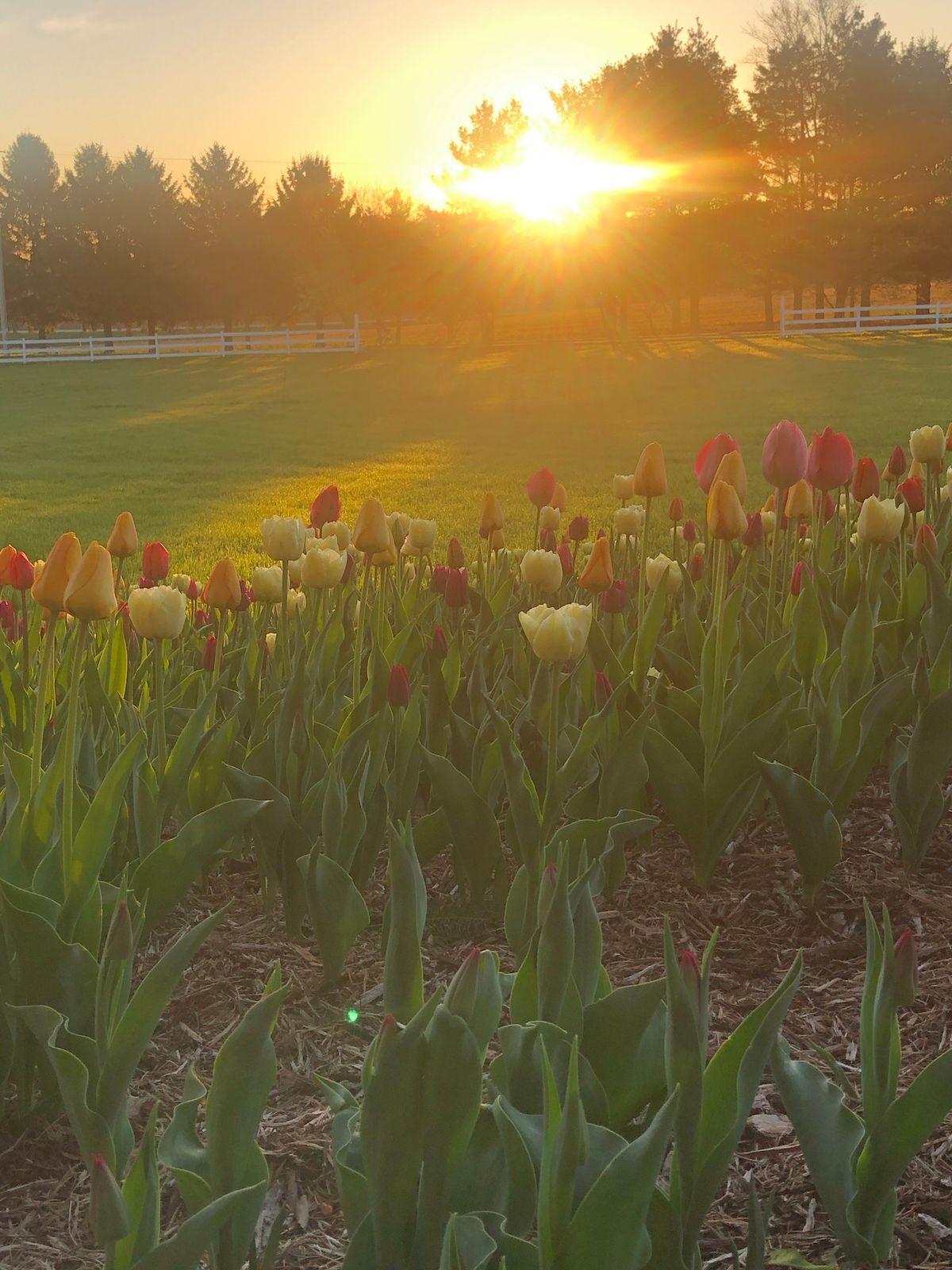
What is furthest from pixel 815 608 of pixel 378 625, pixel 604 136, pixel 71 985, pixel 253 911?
pixel 604 136

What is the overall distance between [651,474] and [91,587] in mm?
1658

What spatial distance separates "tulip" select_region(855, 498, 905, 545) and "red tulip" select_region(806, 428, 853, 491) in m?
0.10

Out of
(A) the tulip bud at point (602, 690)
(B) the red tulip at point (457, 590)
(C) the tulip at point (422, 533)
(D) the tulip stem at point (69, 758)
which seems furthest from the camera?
(C) the tulip at point (422, 533)

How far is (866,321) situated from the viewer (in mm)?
37875

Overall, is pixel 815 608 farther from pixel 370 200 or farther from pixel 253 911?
pixel 370 200

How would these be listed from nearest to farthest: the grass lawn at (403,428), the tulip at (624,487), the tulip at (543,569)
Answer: the tulip at (543,569) → the tulip at (624,487) → the grass lawn at (403,428)

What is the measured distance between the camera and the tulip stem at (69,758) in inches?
66.7

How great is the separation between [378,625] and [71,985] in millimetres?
1307

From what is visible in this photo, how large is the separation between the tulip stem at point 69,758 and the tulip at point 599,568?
1141 millimetres

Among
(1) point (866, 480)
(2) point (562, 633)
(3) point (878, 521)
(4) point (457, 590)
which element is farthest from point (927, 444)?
(2) point (562, 633)

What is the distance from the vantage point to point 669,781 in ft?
7.81

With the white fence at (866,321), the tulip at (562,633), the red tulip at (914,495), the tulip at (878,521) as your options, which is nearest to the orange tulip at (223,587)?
the tulip at (562,633)

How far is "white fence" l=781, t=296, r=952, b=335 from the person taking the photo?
35781 millimetres

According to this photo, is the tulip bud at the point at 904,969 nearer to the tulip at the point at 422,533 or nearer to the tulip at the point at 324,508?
the tulip at the point at 324,508
